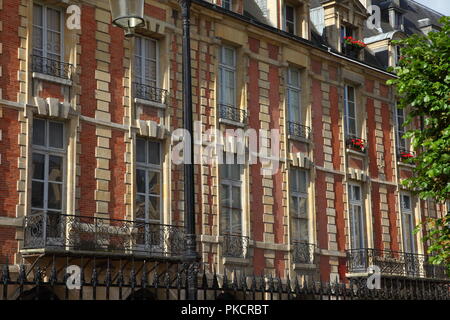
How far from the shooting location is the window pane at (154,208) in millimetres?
18875

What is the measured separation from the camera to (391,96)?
2762 centimetres

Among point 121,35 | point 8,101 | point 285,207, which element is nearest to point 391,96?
point 285,207

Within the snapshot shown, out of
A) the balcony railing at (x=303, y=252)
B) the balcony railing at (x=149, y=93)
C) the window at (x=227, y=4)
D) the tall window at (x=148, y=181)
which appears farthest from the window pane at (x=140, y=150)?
the balcony railing at (x=303, y=252)

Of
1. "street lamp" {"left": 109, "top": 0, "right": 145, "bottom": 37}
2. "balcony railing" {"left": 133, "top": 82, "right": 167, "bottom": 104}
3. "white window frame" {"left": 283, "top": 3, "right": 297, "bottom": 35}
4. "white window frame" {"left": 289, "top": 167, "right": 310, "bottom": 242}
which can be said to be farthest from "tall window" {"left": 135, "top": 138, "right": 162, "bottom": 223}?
"street lamp" {"left": 109, "top": 0, "right": 145, "bottom": 37}

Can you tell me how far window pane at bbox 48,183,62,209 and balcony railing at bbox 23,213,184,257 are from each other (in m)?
0.42

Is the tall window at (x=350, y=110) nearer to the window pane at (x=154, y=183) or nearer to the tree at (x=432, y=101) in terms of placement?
the window pane at (x=154, y=183)

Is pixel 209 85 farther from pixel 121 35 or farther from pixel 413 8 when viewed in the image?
pixel 413 8

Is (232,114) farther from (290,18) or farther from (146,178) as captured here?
(290,18)

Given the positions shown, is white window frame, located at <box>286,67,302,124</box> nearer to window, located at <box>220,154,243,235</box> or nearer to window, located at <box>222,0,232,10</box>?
window, located at <box>222,0,232,10</box>

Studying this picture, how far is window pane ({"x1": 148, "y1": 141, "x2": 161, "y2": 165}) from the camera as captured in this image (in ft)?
62.9

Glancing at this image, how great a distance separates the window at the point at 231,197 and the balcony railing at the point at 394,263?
4.78m
